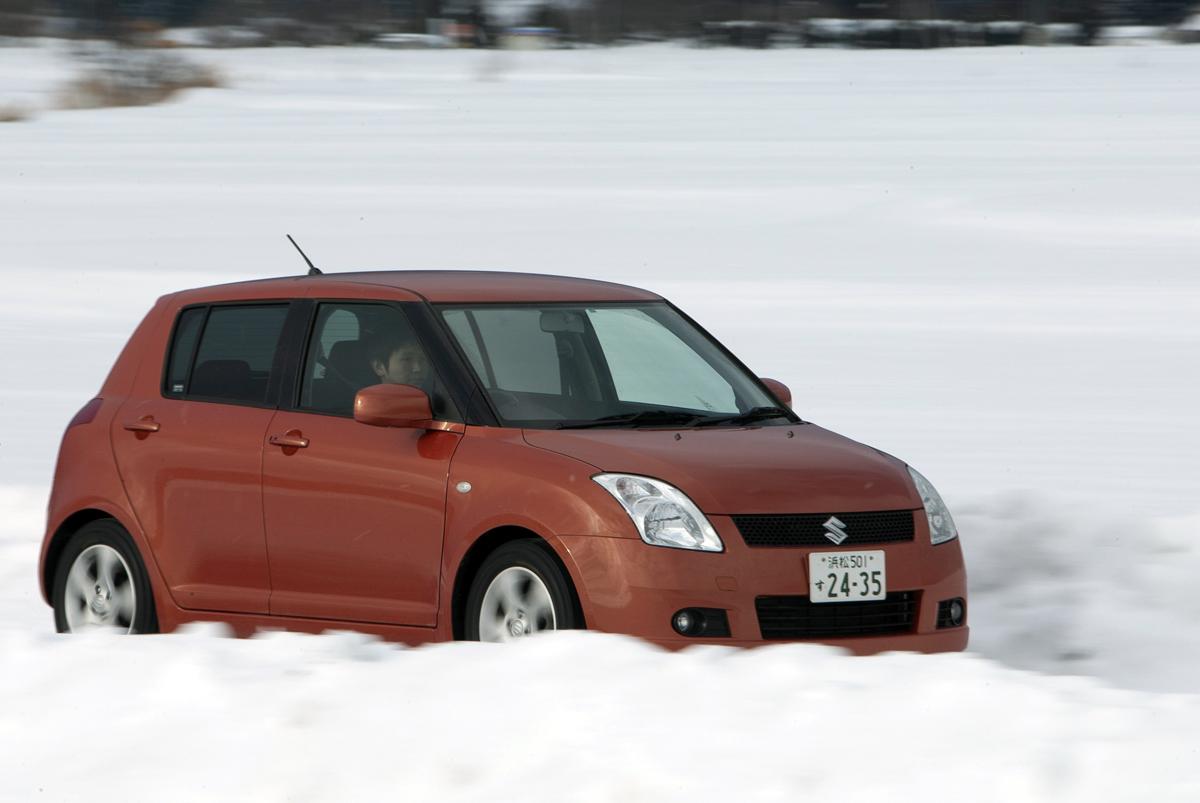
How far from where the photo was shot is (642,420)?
7070mm

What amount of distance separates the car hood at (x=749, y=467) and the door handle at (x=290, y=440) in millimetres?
874

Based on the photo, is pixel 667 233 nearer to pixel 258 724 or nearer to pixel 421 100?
pixel 421 100

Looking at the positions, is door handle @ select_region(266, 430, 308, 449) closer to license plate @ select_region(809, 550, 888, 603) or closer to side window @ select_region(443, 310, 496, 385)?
side window @ select_region(443, 310, 496, 385)

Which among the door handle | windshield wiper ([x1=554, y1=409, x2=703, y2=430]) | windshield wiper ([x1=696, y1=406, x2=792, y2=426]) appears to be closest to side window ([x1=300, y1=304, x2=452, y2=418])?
the door handle

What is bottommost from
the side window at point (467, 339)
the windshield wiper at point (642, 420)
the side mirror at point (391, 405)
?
the windshield wiper at point (642, 420)

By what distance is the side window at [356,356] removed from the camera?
715 cm

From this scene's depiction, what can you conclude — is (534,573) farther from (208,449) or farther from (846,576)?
(208,449)

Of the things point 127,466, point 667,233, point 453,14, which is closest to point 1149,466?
point 127,466

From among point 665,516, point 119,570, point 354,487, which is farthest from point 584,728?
point 119,570

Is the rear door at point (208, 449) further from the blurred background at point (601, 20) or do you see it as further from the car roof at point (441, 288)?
the blurred background at point (601, 20)

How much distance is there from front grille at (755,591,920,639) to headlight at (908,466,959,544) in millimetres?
293

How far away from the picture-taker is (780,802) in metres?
4.76

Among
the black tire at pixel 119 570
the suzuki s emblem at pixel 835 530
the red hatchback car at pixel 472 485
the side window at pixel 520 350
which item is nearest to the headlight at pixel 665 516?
the red hatchback car at pixel 472 485

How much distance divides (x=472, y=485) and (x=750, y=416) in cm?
125
